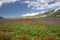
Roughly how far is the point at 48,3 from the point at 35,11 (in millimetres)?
369

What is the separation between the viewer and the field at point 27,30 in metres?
3.56

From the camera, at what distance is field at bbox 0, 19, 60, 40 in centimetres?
356

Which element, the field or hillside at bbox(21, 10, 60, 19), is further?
hillside at bbox(21, 10, 60, 19)

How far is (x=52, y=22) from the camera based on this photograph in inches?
147

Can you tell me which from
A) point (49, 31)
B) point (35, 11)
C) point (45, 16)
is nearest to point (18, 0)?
point (35, 11)

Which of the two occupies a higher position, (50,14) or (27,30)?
(50,14)

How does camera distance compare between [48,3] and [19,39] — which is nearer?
[19,39]

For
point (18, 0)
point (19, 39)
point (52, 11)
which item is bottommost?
point (19, 39)

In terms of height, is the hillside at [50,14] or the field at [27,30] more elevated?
the hillside at [50,14]

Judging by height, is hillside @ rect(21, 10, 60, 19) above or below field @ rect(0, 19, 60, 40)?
above

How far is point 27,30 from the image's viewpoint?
3.68 metres

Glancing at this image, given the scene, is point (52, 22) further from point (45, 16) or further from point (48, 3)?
point (48, 3)

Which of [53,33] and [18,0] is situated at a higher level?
[18,0]

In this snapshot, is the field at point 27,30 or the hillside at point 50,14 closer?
the field at point 27,30
